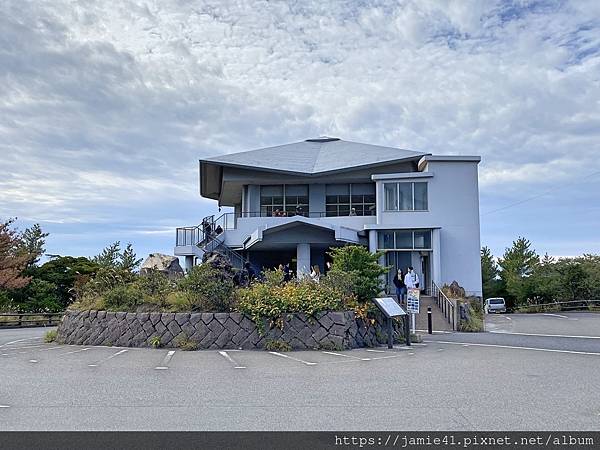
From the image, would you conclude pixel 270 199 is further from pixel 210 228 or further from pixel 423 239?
pixel 423 239

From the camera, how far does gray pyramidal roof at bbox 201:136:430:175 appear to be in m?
34.3

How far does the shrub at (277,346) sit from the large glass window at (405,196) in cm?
1753

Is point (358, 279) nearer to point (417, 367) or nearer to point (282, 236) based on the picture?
point (417, 367)

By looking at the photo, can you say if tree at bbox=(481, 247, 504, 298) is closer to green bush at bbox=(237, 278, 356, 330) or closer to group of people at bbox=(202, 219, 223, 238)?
group of people at bbox=(202, 219, 223, 238)

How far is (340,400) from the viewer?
8391 mm

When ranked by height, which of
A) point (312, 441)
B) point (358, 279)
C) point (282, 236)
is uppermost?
point (282, 236)

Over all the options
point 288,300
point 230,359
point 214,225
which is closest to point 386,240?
point 214,225

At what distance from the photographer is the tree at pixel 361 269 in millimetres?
16266

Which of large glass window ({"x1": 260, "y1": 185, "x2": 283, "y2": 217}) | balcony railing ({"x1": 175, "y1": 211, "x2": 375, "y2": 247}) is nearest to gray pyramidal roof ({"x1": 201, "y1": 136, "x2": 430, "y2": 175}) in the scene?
large glass window ({"x1": 260, "y1": 185, "x2": 283, "y2": 217})

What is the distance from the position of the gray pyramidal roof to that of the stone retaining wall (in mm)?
19416

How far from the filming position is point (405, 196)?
31234 millimetres

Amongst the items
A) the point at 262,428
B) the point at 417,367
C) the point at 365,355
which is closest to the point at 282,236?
the point at 365,355

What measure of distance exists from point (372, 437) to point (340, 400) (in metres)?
2.04

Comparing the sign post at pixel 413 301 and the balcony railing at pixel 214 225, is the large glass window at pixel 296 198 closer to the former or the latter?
the balcony railing at pixel 214 225
